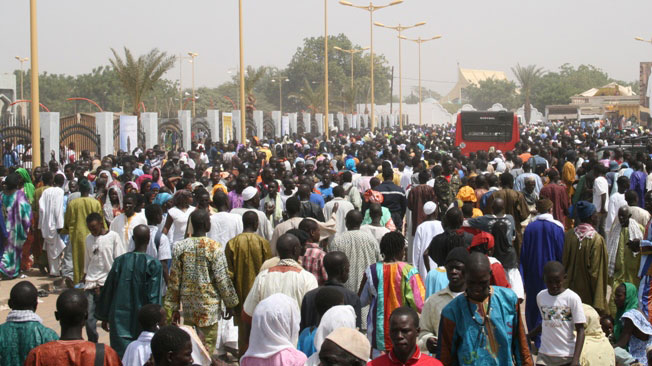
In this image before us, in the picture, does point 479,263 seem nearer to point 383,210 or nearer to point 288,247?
point 288,247

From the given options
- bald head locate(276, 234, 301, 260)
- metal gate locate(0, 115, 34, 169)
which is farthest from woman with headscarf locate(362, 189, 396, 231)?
metal gate locate(0, 115, 34, 169)

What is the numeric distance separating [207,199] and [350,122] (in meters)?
53.1

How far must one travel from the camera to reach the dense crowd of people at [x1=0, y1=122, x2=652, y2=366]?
5.04 metres

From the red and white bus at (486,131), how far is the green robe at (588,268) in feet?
70.9

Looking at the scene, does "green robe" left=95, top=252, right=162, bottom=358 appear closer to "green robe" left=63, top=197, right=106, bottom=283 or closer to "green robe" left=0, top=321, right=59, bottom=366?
"green robe" left=0, top=321, right=59, bottom=366

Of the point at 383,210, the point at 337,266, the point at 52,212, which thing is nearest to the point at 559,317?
the point at 337,266

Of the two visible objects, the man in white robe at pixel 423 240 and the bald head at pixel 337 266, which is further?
the man in white robe at pixel 423 240

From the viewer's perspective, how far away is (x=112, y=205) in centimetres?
1138

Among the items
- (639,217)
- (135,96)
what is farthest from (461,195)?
(135,96)

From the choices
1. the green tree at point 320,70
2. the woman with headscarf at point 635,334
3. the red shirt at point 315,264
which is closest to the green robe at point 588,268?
the woman with headscarf at point 635,334

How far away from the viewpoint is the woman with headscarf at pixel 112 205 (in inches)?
431

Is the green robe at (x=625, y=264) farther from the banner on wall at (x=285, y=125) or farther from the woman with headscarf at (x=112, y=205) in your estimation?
the banner on wall at (x=285, y=125)

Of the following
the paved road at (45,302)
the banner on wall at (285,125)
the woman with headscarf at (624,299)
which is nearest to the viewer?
the woman with headscarf at (624,299)

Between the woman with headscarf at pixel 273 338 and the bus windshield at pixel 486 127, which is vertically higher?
the bus windshield at pixel 486 127
